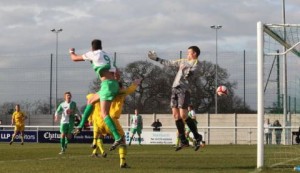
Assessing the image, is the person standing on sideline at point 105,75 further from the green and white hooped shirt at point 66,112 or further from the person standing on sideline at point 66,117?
the green and white hooped shirt at point 66,112

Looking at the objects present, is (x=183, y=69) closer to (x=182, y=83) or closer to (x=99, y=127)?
(x=182, y=83)

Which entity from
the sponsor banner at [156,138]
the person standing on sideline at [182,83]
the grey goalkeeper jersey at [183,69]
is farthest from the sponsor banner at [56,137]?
the grey goalkeeper jersey at [183,69]

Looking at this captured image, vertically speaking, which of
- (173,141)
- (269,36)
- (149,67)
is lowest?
(173,141)

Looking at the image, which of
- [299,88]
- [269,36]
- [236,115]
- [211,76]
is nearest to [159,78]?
[211,76]

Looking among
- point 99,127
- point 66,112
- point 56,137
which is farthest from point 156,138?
point 99,127

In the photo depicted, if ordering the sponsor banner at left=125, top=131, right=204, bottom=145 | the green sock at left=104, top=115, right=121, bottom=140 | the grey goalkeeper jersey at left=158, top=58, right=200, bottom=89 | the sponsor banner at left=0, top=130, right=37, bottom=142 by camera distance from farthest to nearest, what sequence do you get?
the sponsor banner at left=0, top=130, right=37, bottom=142, the sponsor banner at left=125, top=131, right=204, bottom=145, the grey goalkeeper jersey at left=158, top=58, right=200, bottom=89, the green sock at left=104, top=115, right=121, bottom=140

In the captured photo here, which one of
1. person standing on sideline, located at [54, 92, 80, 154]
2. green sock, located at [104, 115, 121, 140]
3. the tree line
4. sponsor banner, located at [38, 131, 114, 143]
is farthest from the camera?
the tree line

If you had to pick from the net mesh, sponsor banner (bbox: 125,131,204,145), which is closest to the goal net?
the net mesh

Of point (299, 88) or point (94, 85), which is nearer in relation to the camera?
point (299, 88)

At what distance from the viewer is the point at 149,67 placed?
55688mm

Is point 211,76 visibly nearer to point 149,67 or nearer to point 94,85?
point 149,67

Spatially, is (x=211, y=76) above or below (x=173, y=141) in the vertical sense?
above

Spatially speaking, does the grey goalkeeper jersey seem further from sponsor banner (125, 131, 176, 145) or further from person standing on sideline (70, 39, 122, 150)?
sponsor banner (125, 131, 176, 145)

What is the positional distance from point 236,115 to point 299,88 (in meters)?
29.8
